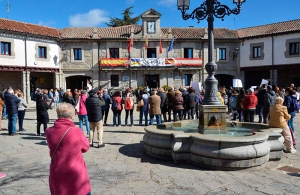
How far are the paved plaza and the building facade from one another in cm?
1975

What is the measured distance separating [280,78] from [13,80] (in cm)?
2670

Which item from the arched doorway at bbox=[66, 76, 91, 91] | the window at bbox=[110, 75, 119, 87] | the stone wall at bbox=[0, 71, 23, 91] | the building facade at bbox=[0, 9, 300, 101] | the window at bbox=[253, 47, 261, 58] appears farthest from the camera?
the arched doorway at bbox=[66, 76, 91, 91]

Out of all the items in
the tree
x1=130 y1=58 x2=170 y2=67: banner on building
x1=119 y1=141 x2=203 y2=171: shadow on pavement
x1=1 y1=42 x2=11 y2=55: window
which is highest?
the tree

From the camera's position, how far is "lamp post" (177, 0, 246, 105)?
6781 millimetres

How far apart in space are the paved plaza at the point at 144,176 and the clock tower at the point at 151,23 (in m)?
21.1

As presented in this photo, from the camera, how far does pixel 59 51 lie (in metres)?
25.9

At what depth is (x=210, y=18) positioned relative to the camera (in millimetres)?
7035

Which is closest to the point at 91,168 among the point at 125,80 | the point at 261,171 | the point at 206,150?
the point at 206,150

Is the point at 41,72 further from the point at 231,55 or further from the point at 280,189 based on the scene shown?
the point at 280,189

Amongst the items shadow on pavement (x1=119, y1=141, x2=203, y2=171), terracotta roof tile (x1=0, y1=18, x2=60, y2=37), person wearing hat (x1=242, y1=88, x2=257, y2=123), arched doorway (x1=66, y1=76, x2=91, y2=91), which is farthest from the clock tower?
shadow on pavement (x1=119, y1=141, x2=203, y2=171)

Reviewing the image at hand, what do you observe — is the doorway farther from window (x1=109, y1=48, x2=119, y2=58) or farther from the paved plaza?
the paved plaza

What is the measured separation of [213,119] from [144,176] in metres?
2.57

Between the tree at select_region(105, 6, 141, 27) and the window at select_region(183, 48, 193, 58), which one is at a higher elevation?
the tree at select_region(105, 6, 141, 27)

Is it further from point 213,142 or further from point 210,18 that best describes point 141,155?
point 210,18
